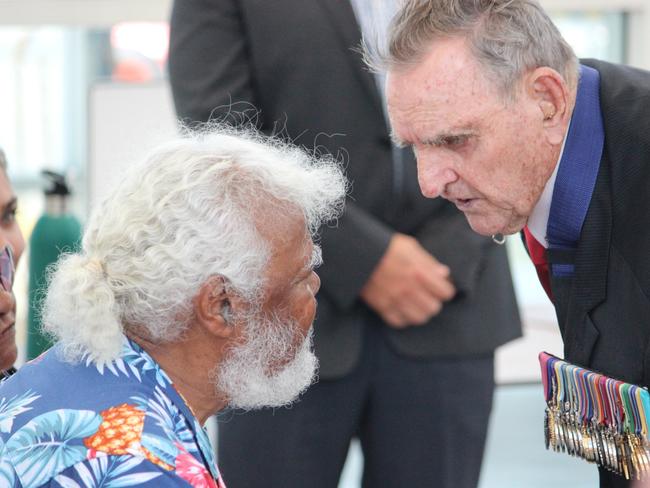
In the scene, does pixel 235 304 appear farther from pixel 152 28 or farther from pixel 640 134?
pixel 152 28

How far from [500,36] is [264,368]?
1.94ft

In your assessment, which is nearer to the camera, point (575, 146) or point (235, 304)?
point (235, 304)

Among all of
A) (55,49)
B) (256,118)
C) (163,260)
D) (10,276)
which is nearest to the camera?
(163,260)

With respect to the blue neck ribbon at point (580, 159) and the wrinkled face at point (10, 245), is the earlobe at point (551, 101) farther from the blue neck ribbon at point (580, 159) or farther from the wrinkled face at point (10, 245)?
the wrinkled face at point (10, 245)

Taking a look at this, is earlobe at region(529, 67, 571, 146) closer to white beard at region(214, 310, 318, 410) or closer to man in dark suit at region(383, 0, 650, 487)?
man in dark suit at region(383, 0, 650, 487)

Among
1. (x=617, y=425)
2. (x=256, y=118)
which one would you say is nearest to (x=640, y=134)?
(x=617, y=425)

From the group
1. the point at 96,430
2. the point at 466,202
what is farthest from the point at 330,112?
the point at 96,430

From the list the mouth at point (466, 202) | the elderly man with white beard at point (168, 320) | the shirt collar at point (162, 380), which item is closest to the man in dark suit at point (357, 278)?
the mouth at point (466, 202)

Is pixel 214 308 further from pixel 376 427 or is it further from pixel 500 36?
pixel 376 427

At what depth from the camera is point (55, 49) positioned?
4.49 meters

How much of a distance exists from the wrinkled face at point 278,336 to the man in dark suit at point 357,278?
1.72 feet

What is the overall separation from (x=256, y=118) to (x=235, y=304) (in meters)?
0.74

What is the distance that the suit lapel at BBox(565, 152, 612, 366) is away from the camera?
1.70m

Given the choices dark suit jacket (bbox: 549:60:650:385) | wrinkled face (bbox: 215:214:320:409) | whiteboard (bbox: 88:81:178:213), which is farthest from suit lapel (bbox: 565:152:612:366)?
whiteboard (bbox: 88:81:178:213)
